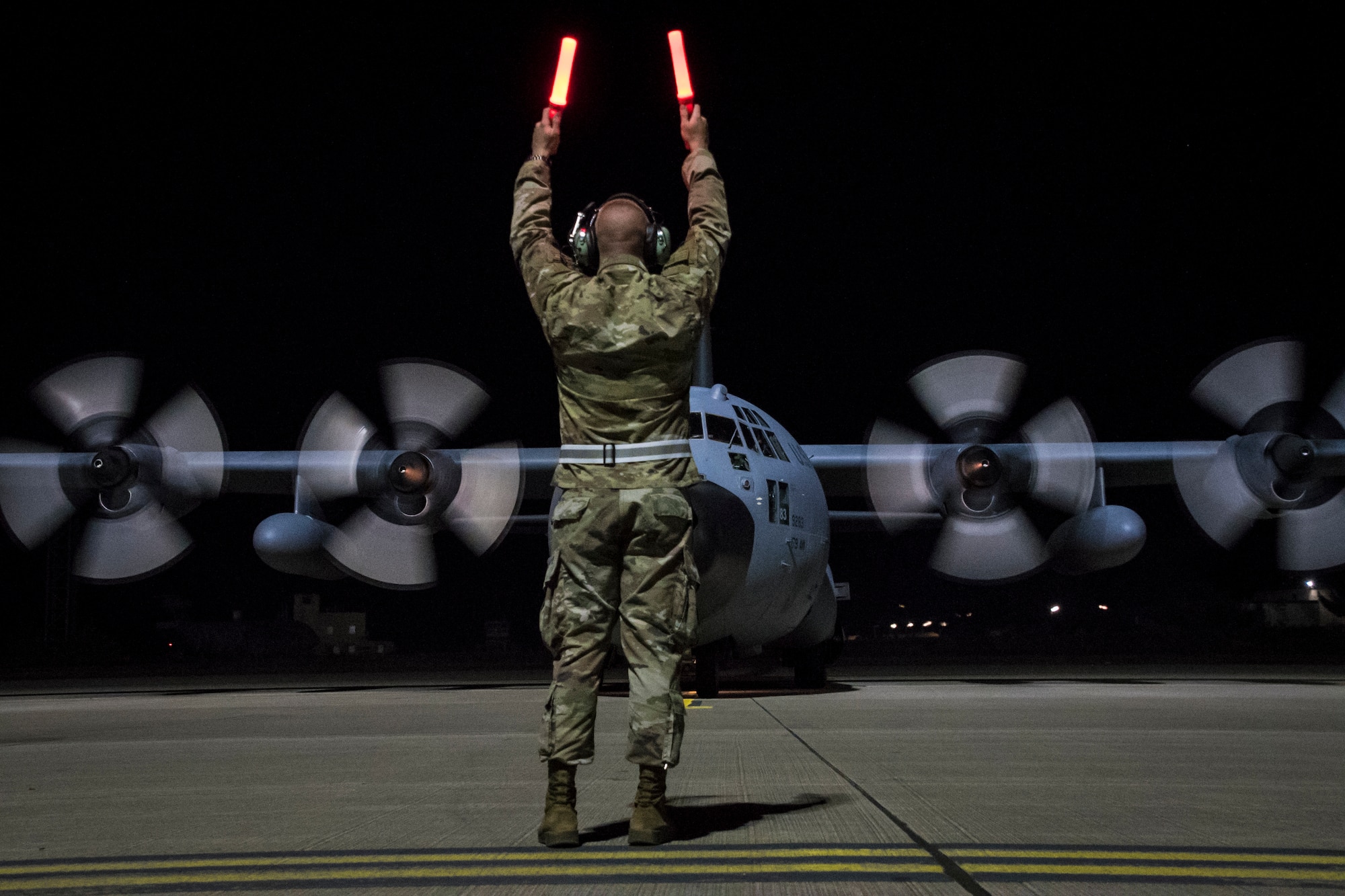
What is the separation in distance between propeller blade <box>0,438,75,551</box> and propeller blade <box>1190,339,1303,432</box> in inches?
729

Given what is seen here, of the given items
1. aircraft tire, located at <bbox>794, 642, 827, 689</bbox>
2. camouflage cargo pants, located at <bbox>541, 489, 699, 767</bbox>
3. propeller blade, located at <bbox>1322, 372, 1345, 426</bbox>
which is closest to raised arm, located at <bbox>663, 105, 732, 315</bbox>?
camouflage cargo pants, located at <bbox>541, 489, 699, 767</bbox>

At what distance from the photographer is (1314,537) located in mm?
17125

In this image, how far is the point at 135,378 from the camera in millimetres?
17062

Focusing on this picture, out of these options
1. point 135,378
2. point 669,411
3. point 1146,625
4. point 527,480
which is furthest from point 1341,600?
point 669,411

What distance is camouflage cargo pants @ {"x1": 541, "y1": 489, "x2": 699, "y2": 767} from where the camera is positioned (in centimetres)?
353

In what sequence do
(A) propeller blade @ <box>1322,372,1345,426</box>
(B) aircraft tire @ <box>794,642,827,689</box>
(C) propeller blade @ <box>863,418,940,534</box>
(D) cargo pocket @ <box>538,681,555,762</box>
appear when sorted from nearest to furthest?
(D) cargo pocket @ <box>538,681,555,762</box>, (B) aircraft tire @ <box>794,642,827,689</box>, (A) propeller blade @ <box>1322,372,1345,426</box>, (C) propeller blade @ <box>863,418,940,534</box>

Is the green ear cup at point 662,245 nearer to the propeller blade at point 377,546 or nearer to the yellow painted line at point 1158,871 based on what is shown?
the yellow painted line at point 1158,871

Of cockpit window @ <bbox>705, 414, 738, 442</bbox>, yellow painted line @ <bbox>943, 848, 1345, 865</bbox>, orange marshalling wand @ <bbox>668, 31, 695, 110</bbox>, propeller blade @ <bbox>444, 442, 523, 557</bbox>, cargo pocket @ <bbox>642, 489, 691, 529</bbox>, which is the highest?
propeller blade @ <bbox>444, 442, 523, 557</bbox>

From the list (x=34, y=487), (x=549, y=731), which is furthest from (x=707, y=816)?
(x=34, y=487)

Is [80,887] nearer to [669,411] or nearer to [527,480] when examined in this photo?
[669,411]

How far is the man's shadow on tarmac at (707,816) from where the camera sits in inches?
137

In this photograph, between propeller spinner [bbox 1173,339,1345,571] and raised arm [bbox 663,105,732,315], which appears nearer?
raised arm [bbox 663,105,732,315]

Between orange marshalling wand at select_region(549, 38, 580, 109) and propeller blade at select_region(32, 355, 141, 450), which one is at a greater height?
A: propeller blade at select_region(32, 355, 141, 450)

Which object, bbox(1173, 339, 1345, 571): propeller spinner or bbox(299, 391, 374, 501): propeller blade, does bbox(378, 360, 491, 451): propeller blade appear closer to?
bbox(299, 391, 374, 501): propeller blade
